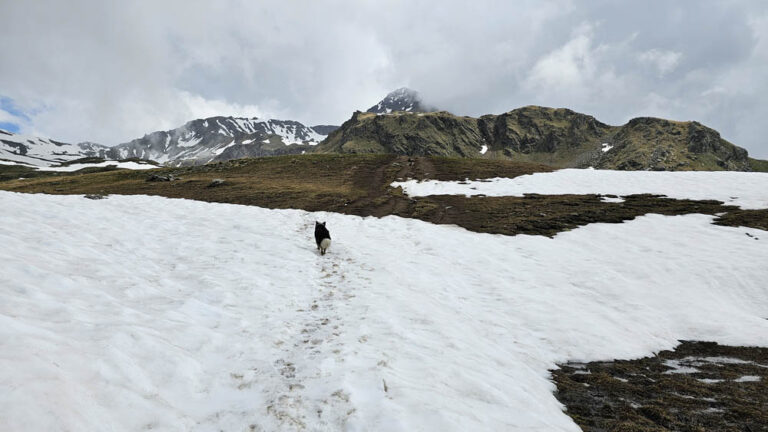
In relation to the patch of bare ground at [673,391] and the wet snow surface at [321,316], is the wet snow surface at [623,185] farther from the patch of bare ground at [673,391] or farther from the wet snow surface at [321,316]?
the patch of bare ground at [673,391]

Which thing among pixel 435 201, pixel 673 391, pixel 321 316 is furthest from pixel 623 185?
pixel 321 316

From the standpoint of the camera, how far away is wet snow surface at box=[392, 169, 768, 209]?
2586cm

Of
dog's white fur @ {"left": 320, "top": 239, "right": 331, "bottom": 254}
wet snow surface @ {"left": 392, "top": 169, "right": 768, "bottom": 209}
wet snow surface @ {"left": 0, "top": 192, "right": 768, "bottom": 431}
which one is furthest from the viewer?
wet snow surface @ {"left": 392, "top": 169, "right": 768, "bottom": 209}

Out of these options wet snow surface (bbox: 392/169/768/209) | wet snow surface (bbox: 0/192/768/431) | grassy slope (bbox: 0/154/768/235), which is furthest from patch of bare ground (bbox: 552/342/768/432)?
wet snow surface (bbox: 392/169/768/209)

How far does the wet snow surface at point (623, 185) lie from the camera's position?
25.9 meters

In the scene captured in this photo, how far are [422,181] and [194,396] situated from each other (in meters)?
36.0

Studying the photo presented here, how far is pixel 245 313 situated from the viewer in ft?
27.0

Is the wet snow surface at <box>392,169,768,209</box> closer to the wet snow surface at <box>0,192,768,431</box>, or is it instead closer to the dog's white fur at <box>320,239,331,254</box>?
the wet snow surface at <box>0,192,768,431</box>

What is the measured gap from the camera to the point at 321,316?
874 cm

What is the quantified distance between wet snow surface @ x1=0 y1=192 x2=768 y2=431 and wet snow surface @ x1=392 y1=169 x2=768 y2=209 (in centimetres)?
1124

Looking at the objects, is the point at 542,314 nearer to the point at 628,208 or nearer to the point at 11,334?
the point at 11,334

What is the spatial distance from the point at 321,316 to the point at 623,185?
35.6 m

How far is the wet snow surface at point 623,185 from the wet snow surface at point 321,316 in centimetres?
1124

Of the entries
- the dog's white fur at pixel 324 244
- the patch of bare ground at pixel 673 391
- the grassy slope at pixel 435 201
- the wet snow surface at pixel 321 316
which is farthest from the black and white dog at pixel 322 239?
the patch of bare ground at pixel 673 391
